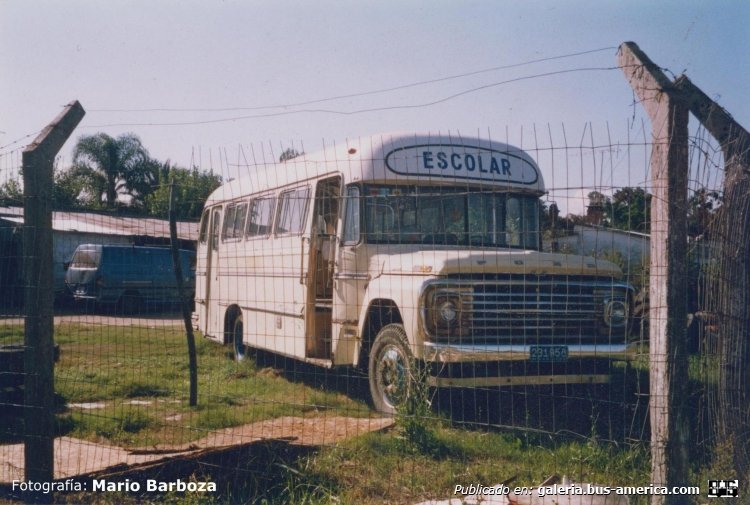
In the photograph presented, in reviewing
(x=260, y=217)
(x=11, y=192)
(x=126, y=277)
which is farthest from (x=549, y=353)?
(x=126, y=277)

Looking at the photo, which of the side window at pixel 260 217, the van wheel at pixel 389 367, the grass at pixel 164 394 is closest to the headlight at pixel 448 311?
the van wheel at pixel 389 367

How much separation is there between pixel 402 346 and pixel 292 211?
3110 mm

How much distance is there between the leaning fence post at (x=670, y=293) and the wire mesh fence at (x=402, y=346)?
10 cm

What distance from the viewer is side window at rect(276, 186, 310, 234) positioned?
28.2 feet

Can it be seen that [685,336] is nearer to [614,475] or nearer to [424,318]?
[614,475]

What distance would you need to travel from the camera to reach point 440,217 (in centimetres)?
723

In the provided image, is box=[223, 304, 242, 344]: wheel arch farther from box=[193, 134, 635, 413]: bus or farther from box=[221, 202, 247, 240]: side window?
box=[221, 202, 247, 240]: side window

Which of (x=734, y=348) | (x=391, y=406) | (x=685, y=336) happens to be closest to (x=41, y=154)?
(x=391, y=406)

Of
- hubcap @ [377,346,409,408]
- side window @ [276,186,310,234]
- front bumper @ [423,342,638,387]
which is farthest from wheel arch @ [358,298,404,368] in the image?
side window @ [276,186,310,234]

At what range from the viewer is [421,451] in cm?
525

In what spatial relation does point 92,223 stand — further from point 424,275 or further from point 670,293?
point 670,293

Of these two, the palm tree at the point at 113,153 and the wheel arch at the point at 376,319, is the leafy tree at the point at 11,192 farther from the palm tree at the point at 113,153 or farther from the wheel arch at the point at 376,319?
the palm tree at the point at 113,153

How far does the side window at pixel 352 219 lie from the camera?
7566 millimetres

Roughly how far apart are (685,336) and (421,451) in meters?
2.23
